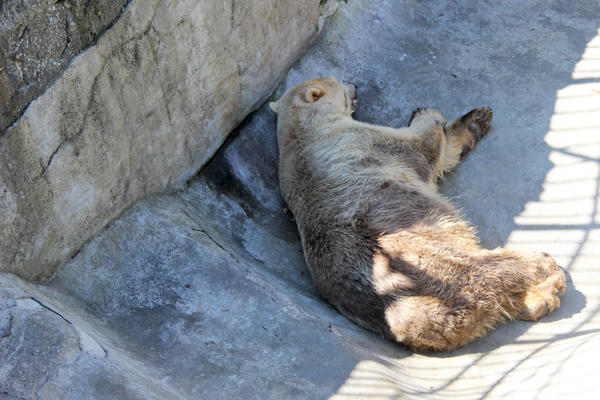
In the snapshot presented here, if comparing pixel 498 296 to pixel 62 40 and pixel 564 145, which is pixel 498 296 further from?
pixel 62 40

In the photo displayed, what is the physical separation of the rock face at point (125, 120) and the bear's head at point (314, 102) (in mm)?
357

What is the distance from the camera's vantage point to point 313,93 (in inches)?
206

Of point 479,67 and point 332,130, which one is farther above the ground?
point 479,67

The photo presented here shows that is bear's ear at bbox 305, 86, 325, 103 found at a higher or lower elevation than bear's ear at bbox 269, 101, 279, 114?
higher

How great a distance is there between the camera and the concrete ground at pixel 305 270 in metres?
3.03

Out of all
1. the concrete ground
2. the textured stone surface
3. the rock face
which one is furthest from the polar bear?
the textured stone surface

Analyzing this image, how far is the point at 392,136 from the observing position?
193 inches

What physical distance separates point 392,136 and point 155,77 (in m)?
2.06

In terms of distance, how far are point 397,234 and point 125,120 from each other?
6.66ft

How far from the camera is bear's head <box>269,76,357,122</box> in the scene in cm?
514

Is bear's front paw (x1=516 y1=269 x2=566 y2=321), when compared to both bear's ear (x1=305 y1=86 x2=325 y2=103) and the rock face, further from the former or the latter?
the rock face

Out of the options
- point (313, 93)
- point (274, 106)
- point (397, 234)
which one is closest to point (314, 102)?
point (313, 93)

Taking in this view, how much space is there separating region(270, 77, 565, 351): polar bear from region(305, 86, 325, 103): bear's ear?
0.01 meters

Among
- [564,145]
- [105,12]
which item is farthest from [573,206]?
[105,12]
